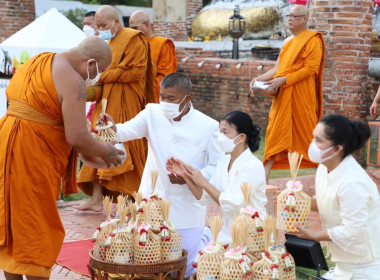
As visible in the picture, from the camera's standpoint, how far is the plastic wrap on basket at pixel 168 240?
4637 millimetres

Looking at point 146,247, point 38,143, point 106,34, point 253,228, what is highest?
point 106,34

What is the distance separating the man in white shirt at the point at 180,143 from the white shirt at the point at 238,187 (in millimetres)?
437

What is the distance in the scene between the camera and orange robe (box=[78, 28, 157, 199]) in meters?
6.99

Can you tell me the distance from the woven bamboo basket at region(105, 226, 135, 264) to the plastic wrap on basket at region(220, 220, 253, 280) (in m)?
0.80

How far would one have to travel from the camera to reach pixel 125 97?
7.12 meters

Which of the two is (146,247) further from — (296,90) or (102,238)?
(296,90)

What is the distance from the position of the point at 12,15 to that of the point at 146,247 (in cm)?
1212

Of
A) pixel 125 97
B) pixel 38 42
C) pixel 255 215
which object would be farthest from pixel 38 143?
pixel 38 42

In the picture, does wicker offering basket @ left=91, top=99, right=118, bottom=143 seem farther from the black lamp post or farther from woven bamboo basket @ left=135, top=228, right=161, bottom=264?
the black lamp post

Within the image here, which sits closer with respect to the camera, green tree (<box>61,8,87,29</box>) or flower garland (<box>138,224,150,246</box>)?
flower garland (<box>138,224,150,246</box>)

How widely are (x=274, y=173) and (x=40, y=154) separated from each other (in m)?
6.24

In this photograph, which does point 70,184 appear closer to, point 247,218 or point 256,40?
point 247,218

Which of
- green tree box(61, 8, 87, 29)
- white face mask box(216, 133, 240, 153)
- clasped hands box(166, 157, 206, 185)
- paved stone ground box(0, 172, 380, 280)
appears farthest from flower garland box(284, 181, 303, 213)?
green tree box(61, 8, 87, 29)

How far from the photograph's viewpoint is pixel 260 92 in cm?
854
